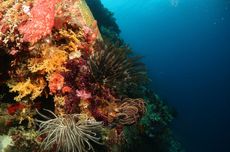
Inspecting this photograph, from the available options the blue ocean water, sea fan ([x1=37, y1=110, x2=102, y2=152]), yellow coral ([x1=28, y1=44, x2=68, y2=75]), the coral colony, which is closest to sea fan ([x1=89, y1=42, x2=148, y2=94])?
the coral colony

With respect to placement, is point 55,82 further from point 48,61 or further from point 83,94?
point 83,94

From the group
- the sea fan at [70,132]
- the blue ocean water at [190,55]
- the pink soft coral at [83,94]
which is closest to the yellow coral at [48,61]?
the pink soft coral at [83,94]

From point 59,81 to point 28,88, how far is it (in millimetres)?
505

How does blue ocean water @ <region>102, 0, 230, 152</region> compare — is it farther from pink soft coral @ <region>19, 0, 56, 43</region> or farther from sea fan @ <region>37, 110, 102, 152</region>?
pink soft coral @ <region>19, 0, 56, 43</region>

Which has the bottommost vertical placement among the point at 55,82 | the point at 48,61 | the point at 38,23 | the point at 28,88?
the point at 28,88

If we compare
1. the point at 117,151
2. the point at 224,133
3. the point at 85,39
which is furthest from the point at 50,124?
the point at 224,133

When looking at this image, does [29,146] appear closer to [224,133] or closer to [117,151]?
[117,151]

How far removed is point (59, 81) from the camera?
4074mm

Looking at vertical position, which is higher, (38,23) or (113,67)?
(38,23)

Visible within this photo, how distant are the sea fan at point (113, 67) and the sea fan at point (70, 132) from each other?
0.66 m

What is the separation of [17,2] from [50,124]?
194 cm

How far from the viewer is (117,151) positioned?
4.40 metres

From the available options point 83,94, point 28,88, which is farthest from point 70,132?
point 28,88

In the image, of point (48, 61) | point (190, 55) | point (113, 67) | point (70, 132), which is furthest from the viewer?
point (190, 55)
